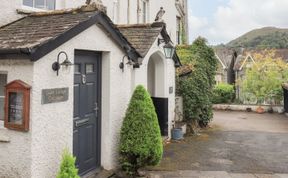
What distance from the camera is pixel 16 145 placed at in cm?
550

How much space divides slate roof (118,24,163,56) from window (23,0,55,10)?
283 cm

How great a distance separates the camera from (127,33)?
10.8 metres

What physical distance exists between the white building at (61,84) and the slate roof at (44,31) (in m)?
0.02

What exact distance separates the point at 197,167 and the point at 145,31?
509cm

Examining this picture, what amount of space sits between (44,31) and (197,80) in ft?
33.3

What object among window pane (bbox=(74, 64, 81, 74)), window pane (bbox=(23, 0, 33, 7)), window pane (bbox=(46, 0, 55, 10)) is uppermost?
window pane (bbox=(46, 0, 55, 10))

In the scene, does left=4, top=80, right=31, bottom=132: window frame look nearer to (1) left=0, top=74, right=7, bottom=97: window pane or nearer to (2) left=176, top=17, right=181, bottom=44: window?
(1) left=0, top=74, right=7, bottom=97: window pane

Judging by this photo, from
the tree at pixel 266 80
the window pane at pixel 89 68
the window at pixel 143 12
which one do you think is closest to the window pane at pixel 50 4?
the window pane at pixel 89 68

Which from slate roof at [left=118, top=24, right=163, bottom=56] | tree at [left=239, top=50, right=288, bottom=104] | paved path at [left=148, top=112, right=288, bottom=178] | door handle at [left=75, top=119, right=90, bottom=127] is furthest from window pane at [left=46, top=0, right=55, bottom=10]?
tree at [left=239, top=50, right=288, bottom=104]

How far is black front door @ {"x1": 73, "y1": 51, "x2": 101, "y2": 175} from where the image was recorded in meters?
7.02

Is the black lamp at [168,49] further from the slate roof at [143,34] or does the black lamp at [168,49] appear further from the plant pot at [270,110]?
the plant pot at [270,110]

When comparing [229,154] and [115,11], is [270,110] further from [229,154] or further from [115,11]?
[115,11]

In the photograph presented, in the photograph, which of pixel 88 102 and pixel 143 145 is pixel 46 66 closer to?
pixel 88 102

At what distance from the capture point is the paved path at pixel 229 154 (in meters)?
8.72
